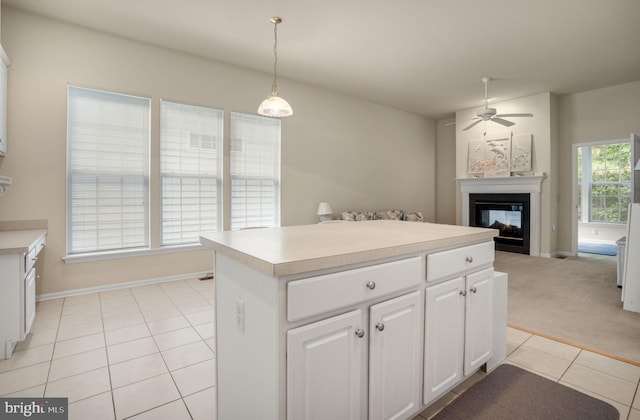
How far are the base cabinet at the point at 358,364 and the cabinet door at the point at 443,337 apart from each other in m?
0.08

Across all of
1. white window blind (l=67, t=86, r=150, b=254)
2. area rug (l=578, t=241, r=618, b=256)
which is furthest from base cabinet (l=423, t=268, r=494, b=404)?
area rug (l=578, t=241, r=618, b=256)

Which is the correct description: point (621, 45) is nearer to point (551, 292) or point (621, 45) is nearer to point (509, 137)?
point (509, 137)

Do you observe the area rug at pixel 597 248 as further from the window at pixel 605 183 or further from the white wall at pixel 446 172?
the white wall at pixel 446 172

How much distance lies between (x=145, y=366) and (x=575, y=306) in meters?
3.92

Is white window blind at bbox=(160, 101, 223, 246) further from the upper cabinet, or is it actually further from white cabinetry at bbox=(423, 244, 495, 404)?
white cabinetry at bbox=(423, 244, 495, 404)

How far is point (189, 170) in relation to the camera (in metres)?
4.25

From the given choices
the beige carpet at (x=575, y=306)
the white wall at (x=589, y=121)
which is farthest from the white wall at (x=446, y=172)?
the beige carpet at (x=575, y=306)

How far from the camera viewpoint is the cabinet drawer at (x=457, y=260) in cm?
157

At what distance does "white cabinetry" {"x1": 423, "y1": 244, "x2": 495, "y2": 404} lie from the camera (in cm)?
157

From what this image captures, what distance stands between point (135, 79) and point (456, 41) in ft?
12.8

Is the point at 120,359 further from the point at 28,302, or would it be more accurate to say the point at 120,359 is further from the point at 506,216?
the point at 506,216

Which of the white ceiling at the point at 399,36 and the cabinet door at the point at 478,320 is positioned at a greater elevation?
the white ceiling at the point at 399,36

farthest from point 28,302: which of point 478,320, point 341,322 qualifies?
point 478,320

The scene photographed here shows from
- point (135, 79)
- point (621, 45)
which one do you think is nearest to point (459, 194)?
point (621, 45)
